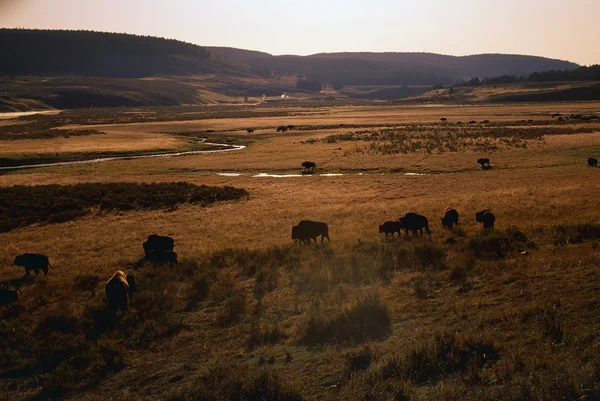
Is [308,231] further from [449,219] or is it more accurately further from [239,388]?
[239,388]

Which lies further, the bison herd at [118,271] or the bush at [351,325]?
the bison herd at [118,271]

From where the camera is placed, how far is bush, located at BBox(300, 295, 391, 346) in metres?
10.9

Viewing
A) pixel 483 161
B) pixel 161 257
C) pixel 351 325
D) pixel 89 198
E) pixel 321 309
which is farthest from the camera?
pixel 483 161

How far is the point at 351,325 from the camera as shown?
11367 millimetres

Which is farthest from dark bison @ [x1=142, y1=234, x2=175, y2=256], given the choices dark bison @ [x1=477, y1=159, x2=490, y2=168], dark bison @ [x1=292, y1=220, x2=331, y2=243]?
dark bison @ [x1=477, y1=159, x2=490, y2=168]

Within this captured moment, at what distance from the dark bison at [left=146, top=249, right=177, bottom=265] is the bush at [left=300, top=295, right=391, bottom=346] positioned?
857cm

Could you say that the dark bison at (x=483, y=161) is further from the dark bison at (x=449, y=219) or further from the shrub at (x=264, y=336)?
the shrub at (x=264, y=336)

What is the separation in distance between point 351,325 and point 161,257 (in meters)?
10.0

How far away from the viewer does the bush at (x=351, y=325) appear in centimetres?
1091

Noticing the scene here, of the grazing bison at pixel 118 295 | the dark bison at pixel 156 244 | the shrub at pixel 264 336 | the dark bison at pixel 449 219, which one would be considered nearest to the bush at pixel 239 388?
the shrub at pixel 264 336

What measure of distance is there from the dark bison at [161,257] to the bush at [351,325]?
28.1 feet

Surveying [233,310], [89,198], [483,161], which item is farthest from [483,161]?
[233,310]

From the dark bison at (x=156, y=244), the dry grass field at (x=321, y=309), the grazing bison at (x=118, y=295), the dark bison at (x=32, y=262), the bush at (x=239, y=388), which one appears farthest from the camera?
the dark bison at (x=156, y=244)

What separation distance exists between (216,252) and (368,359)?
37.8ft
